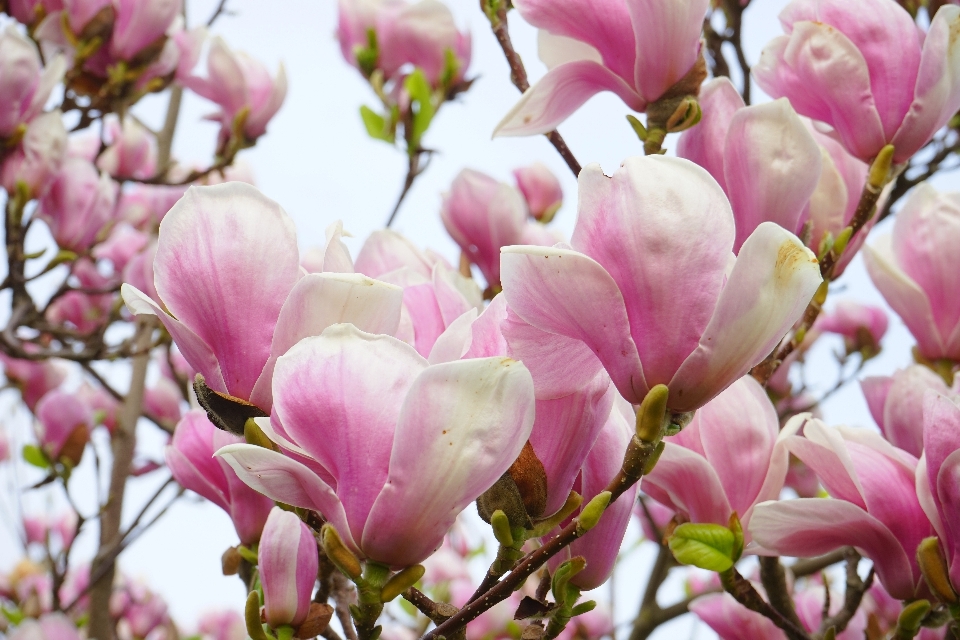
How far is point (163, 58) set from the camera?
178 centimetres

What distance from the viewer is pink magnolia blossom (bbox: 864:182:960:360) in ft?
3.15

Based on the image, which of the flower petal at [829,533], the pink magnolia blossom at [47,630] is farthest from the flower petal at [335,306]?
the pink magnolia blossom at [47,630]

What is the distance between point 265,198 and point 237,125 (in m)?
1.50

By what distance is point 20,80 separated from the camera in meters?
1.43

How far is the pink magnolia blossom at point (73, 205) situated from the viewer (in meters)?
1.69

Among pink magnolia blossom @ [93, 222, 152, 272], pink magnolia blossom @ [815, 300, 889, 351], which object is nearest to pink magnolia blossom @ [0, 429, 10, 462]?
pink magnolia blossom @ [93, 222, 152, 272]

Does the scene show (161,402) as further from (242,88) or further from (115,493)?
(242,88)

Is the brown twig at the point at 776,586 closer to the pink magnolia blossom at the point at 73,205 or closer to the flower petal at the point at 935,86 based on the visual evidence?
the flower petal at the point at 935,86

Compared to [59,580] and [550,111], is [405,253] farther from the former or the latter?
[59,580]

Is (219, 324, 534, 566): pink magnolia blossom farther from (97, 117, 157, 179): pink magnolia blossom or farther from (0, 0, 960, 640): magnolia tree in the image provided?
(97, 117, 157, 179): pink magnolia blossom

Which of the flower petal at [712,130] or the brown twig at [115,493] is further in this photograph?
the brown twig at [115,493]

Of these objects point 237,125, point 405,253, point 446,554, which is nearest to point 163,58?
point 237,125

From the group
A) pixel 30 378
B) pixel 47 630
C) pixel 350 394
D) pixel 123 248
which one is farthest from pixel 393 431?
pixel 30 378

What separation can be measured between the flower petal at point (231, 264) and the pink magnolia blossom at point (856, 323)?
201 cm
